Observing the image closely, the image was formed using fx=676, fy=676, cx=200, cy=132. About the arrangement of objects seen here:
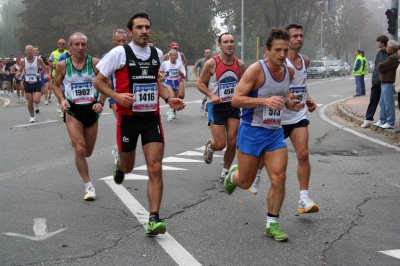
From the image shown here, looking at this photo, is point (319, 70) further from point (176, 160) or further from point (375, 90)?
point (176, 160)

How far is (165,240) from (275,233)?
37.2 inches

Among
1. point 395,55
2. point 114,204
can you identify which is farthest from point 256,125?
point 395,55

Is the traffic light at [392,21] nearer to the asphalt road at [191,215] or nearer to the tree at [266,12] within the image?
the asphalt road at [191,215]

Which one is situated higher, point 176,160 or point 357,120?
point 176,160

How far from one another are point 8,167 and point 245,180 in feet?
16.3

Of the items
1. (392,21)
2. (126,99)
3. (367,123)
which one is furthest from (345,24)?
(126,99)

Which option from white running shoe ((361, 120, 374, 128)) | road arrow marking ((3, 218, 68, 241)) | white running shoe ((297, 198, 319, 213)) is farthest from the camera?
white running shoe ((361, 120, 374, 128))

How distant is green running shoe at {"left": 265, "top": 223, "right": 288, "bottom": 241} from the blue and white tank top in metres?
0.91

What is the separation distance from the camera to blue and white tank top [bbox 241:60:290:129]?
6070 mm

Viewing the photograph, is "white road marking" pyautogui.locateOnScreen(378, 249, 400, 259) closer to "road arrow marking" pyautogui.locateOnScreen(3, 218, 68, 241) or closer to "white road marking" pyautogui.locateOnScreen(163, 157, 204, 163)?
"road arrow marking" pyautogui.locateOnScreen(3, 218, 68, 241)

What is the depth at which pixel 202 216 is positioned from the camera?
22.1 ft

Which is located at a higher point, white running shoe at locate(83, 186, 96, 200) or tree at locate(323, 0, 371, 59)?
tree at locate(323, 0, 371, 59)

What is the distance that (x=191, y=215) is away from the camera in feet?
22.3

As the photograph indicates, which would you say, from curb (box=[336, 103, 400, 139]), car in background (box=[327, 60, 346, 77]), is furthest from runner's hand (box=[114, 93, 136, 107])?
car in background (box=[327, 60, 346, 77])
